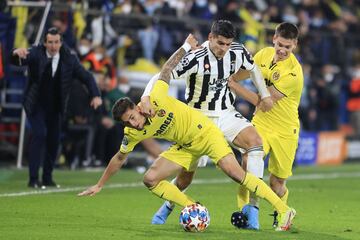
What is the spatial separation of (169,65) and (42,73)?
17.2 feet

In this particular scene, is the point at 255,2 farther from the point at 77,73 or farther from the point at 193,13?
the point at 77,73

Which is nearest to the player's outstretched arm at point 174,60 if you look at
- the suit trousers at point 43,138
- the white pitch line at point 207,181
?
the white pitch line at point 207,181

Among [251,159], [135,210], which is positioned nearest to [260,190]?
[251,159]

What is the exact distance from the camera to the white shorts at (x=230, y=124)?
11164 millimetres

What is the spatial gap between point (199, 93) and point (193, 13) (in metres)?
13.4

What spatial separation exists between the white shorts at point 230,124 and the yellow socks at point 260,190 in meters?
0.84

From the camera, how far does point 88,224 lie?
11.0 metres

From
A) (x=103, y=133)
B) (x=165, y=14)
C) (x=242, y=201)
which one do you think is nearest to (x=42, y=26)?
(x=103, y=133)

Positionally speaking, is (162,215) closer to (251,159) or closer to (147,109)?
(251,159)

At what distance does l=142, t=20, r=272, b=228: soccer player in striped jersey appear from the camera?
36.1ft

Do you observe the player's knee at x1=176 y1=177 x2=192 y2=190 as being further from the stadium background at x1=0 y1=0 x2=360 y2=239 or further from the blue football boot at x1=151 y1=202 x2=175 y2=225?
the stadium background at x1=0 y1=0 x2=360 y2=239

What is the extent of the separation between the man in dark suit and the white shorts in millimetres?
4199

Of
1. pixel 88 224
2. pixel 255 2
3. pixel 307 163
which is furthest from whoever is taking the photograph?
pixel 255 2

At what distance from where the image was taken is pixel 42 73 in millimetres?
15445
